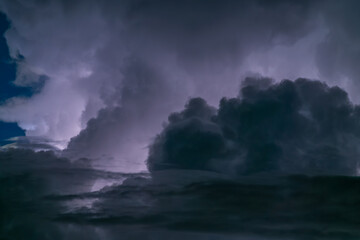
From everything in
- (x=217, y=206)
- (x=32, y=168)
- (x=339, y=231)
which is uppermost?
(x=32, y=168)

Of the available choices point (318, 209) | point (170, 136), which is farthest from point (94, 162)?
point (318, 209)

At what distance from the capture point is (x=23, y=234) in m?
21.0

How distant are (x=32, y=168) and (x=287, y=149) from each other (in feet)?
64.0

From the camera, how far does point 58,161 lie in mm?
17641

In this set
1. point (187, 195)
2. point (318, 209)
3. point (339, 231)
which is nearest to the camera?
point (318, 209)

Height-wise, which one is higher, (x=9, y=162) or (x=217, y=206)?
(x=9, y=162)

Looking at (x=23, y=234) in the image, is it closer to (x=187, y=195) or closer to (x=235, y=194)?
(x=187, y=195)

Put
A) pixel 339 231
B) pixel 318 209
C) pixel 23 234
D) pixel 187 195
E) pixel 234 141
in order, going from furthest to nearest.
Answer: pixel 23 234, pixel 234 141, pixel 339 231, pixel 187 195, pixel 318 209

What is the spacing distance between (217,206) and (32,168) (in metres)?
14.2

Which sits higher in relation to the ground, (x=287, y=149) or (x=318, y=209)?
(x=287, y=149)

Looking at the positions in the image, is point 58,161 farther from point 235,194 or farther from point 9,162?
point 235,194

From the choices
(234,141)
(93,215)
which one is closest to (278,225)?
(234,141)

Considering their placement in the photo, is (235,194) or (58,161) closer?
(235,194)

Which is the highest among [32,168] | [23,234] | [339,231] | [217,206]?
[32,168]
